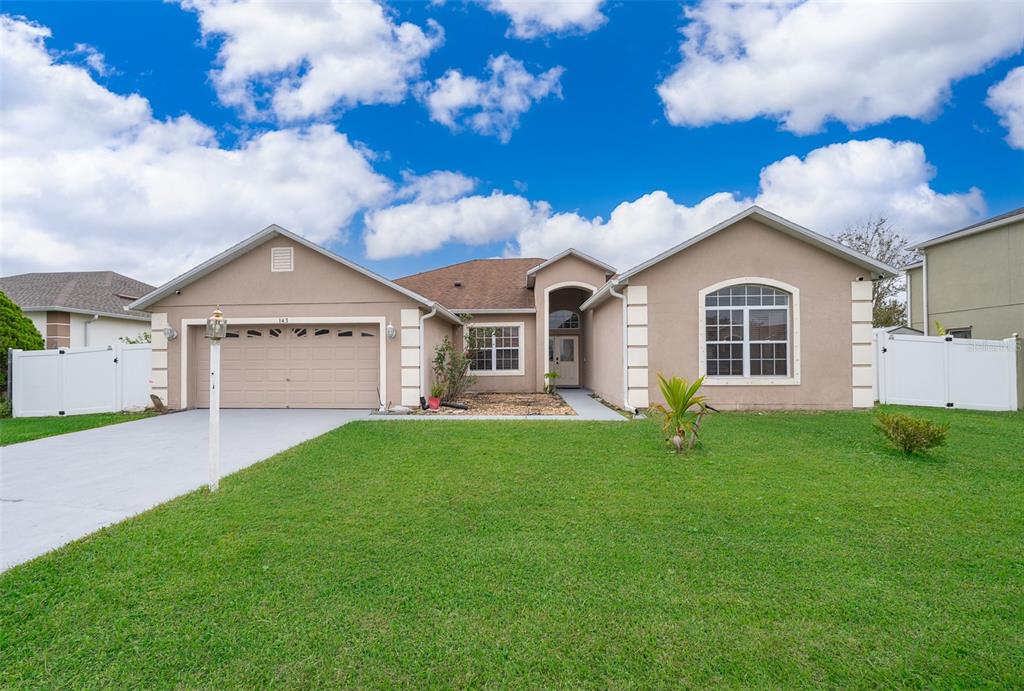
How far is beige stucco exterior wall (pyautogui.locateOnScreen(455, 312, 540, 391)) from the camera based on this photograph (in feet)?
54.4

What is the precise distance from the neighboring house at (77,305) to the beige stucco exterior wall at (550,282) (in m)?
14.2

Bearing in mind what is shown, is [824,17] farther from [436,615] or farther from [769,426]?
[436,615]

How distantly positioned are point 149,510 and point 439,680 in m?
4.09

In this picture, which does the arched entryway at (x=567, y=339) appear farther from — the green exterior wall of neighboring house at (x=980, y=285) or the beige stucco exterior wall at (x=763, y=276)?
the green exterior wall of neighboring house at (x=980, y=285)

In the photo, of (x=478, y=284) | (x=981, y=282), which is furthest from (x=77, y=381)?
(x=981, y=282)

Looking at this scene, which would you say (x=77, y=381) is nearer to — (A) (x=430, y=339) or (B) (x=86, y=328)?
(B) (x=86, y=328)

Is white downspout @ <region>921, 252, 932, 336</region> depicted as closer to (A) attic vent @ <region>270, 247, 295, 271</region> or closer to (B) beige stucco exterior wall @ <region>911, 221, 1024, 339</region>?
(B) beige stucco exterior wall @ <region>911, 221, 1024, 339</region>

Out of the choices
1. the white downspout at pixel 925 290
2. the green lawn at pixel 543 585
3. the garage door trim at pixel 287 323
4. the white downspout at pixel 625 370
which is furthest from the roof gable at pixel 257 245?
the white downspout at pixel 925 290

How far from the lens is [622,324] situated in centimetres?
1138

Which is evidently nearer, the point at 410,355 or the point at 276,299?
the point at 410,355

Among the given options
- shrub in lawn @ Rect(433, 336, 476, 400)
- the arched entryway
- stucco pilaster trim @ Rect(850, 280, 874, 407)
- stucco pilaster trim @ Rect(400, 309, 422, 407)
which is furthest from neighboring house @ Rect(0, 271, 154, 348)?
stucco pilaster trim @ Rect(850, 280, 874, 407)

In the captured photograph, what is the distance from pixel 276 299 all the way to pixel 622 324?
8924 mm

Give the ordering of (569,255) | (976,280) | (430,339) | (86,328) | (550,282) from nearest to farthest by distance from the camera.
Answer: (430,339) < (976,280) < (569,255) < (550,282) < (86,328)

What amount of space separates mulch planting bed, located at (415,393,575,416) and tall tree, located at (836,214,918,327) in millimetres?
21271
